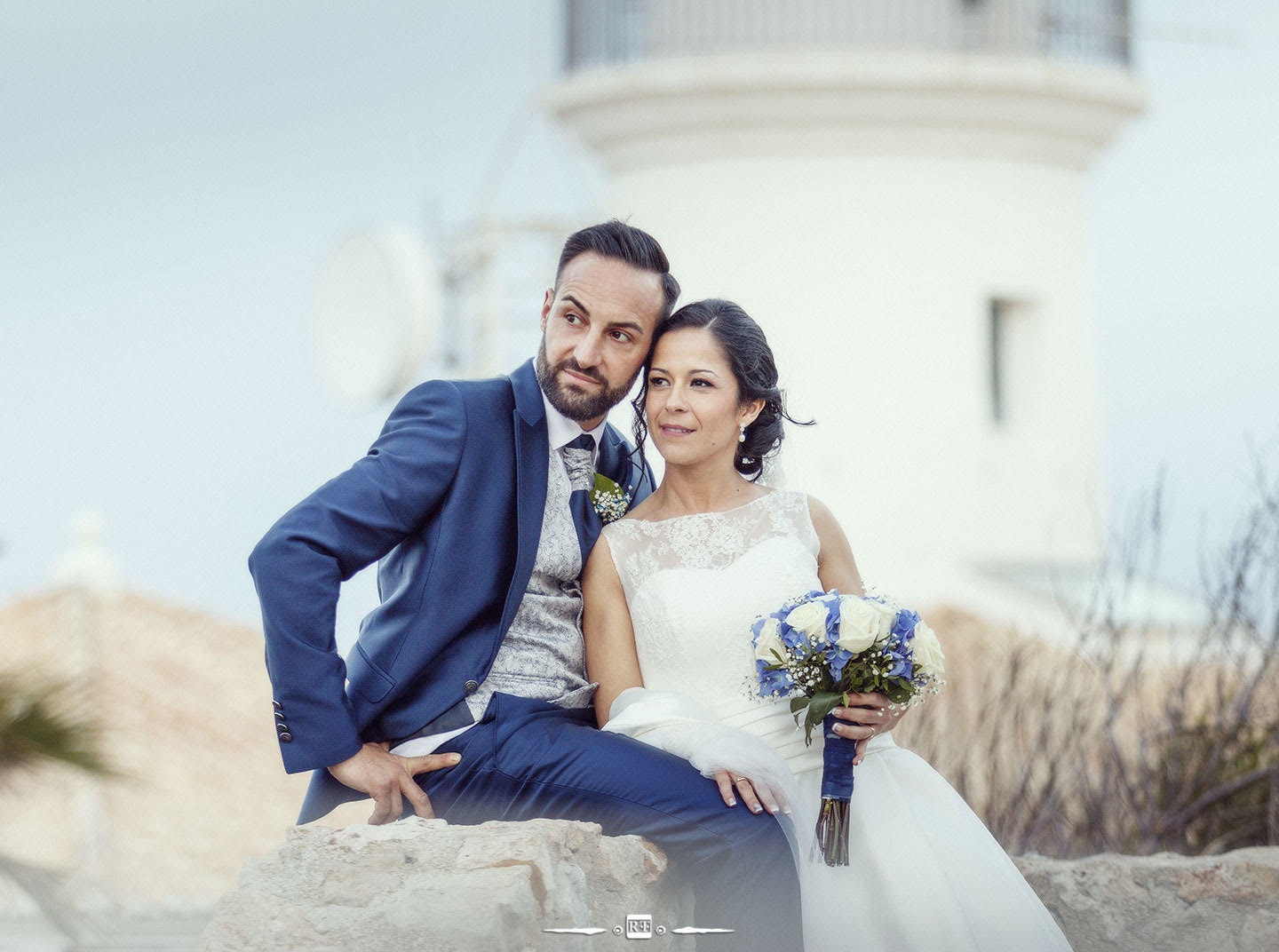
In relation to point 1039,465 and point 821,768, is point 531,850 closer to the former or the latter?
point 821,768

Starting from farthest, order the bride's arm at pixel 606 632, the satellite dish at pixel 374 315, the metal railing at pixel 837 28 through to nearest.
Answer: the satellite dish at pixel 374 315 < the metal railing at pixel 837 28 < the bride's arm at pixel 606 632

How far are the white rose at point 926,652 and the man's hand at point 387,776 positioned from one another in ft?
3.26

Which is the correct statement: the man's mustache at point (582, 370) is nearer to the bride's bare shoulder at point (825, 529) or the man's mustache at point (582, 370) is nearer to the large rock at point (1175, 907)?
the bride's bare shoulder at point (825, 529)

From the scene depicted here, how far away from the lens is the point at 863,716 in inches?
143

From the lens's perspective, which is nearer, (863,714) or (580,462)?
(863,714)

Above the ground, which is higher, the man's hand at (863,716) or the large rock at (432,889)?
the man's hand at (863,716)

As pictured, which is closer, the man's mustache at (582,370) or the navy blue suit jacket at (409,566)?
the navy blue suit jacket at (409,566)

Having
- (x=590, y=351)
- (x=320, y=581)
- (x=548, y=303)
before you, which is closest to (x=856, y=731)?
(x=590, y=351)

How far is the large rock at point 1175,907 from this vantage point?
4.29 m

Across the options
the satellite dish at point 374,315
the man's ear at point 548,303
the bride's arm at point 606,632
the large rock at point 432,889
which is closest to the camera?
the large rock at point 432,889

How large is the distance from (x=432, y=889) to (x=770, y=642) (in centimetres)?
89

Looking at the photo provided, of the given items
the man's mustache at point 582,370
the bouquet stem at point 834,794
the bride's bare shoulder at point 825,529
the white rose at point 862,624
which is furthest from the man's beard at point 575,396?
the bouquet stem at point 834,794

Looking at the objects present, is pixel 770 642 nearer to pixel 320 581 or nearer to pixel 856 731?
pixel 856 731

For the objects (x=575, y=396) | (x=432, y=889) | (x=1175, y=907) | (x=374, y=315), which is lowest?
(x=1175, y=907)
